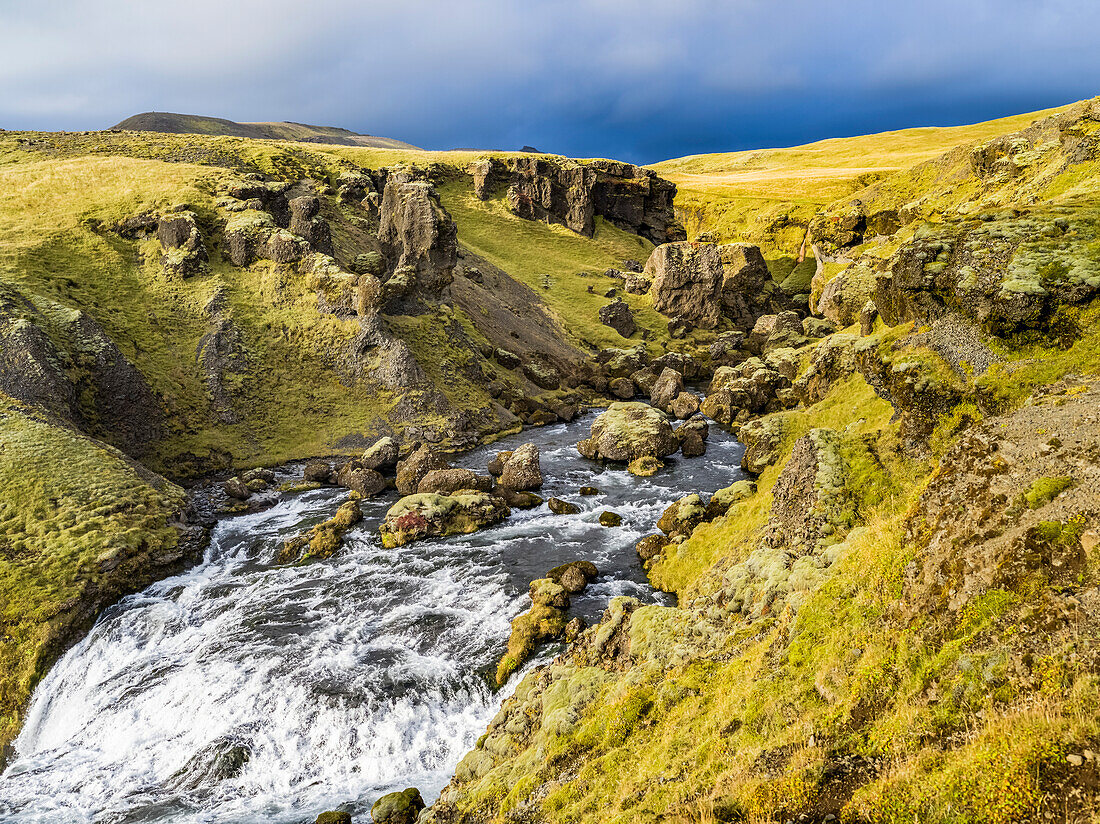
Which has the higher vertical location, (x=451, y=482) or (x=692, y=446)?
(x=451, y=482)

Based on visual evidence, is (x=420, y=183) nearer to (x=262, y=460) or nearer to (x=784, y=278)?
(x=262, y=460)

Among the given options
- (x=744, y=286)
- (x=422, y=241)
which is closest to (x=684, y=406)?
(x=422, y=241)

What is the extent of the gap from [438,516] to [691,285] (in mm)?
72119

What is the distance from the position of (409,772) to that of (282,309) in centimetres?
5175

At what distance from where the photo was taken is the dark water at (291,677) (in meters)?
19.9

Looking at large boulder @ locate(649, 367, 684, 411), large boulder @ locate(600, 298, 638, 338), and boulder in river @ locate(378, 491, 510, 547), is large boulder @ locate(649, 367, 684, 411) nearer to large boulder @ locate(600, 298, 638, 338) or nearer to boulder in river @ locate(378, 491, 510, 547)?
large boulder @ locate(600, 298, 638, 338)

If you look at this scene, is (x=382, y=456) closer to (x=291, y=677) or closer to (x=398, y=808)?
(x=291, y=677)

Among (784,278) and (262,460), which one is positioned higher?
(784,278)

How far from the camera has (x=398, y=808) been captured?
57.1ft

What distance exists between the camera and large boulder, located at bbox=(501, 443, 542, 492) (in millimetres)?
42438

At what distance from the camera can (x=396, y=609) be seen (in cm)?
2839

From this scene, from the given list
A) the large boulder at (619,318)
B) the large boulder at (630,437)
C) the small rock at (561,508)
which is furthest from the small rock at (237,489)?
the large boulder at (619,318)

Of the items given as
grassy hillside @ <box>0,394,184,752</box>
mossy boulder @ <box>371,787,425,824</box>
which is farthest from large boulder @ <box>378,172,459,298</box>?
mossy boulder @ <box>371,787,425,824</box>

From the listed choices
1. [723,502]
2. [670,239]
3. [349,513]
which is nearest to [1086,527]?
[723,502]
